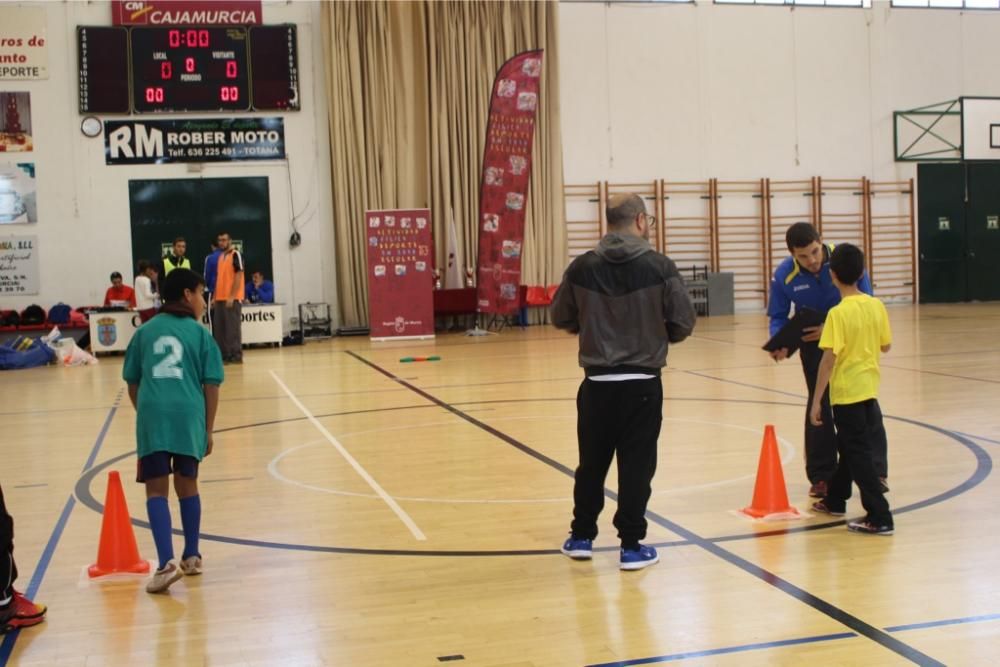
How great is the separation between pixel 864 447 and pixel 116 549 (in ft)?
11.3

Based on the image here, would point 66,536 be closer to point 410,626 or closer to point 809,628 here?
point 410,626

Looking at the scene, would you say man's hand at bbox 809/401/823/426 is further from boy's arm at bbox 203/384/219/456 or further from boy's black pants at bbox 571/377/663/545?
boy's arm at bbox 203/384/219/456

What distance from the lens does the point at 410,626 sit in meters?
4.18

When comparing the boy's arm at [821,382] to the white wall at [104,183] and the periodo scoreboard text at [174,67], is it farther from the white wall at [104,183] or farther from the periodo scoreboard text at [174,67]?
the periodo scoreboard text at [174,67]

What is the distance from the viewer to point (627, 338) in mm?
4812

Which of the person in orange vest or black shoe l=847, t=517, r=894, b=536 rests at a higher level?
the person in orange vest

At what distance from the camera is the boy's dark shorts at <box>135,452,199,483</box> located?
478cm

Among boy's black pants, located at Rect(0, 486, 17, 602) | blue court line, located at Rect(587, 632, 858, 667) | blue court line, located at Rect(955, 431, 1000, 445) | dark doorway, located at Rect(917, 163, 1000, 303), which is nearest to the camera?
blue court line, located at Rect(587, 632, 858, 667)

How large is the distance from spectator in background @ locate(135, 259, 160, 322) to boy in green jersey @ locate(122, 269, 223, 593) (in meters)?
13.2

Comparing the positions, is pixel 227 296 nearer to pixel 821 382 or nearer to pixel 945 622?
pixel 821 382

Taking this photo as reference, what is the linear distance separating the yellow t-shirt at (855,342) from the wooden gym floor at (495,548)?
0.68m

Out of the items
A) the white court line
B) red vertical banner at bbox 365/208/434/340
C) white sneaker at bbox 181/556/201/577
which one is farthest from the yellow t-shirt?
red vertical banner at bbox 365/208/434/340

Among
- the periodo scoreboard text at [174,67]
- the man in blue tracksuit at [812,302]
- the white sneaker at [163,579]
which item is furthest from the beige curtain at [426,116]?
the white sneaker at [163,579]

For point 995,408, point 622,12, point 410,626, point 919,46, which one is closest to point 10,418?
point 410,626
